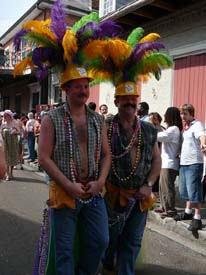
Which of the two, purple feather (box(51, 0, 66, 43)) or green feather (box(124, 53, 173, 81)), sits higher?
purple feather (box(51, 0, 66, 43))

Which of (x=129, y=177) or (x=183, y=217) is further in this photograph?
(x=183, y=217)

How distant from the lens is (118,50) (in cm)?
313

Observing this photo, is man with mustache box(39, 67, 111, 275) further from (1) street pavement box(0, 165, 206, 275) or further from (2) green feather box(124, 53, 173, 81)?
(1) street pavement box(0, 165, 206, 275)

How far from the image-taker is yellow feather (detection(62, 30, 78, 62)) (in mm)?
2857

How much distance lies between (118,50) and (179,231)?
3112mm

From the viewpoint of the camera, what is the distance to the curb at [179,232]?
4.89m

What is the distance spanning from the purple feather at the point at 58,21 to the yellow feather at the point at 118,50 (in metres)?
0.39

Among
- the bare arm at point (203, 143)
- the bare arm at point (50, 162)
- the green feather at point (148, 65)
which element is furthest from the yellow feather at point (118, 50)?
the bare arm at point (203, 143)

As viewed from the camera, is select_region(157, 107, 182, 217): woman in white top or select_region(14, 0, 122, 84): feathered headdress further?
select_region(157, 107, 182, 217): woman in white top

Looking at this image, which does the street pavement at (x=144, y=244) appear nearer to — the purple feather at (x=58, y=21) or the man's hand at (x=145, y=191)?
the man's hand at (x=145, y=191)

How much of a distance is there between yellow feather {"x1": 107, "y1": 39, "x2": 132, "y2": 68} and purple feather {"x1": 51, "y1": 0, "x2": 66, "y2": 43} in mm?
386

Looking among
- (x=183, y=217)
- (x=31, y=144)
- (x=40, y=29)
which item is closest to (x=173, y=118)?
(x=183, y=217)

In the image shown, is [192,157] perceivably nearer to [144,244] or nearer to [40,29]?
[144,244]

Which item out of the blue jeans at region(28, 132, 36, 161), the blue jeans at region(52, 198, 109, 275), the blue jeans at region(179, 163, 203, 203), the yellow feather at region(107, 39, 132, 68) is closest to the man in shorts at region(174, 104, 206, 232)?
the blue jeans at region(179, 163, 203, 203)
